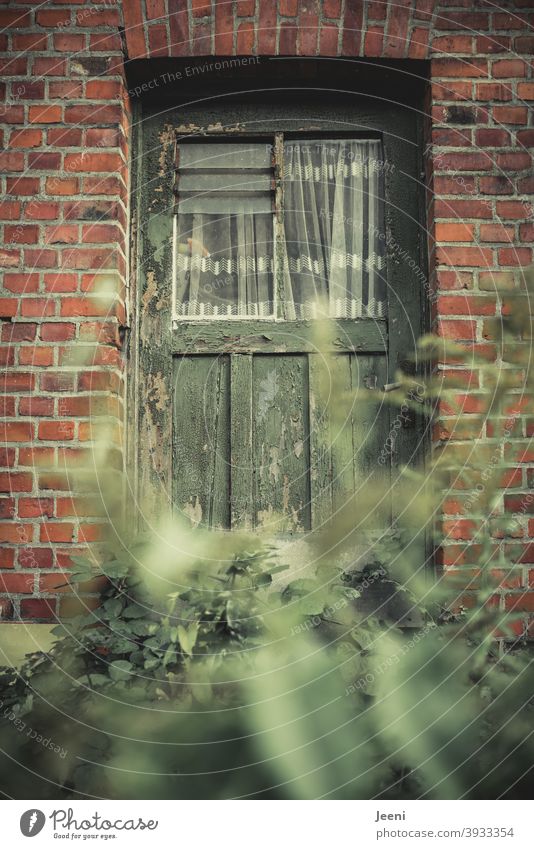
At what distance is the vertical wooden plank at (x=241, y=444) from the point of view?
2715mm

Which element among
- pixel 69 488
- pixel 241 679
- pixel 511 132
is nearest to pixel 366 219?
pixel 511 132

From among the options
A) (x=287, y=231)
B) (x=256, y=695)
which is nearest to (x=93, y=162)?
(x=287, y=231)

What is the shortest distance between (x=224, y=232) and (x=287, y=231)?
226 millimetres

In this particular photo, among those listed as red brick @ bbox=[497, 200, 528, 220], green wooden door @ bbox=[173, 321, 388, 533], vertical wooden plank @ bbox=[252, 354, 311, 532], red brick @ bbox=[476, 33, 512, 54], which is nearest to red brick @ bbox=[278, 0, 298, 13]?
red brick @ bbox=[476, 33, 512, 54]

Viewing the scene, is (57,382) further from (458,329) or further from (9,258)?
(458,329)

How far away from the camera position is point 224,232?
2.85 metres

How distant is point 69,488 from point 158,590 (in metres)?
0.46

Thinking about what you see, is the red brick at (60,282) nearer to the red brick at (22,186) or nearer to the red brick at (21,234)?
the red brick at (21,234)

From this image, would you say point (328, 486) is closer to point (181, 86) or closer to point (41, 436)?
point (41, 436)

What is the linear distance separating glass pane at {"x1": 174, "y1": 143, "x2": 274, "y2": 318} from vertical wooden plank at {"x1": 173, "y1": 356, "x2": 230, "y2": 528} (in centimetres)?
21

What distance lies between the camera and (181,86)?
2863 millimetres

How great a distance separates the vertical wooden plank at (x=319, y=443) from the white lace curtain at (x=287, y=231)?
0.21 m

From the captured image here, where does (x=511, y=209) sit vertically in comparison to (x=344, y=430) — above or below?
above
